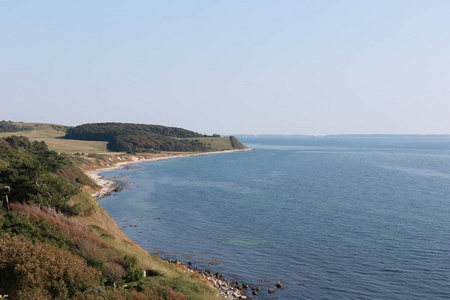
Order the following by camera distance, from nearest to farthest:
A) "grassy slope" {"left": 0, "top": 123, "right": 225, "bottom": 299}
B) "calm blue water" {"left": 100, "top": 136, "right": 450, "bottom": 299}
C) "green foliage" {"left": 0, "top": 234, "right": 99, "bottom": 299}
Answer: "green foliage" {"left": 0, "top": 234, "right": 99, "bottom": 299} → "grassy slope" {"left": 0, "top": 123, "right": 225, "bottom": 299} → "calm blue water" {"left": 100, "top": 136, "right": 450, "bottom": 299}

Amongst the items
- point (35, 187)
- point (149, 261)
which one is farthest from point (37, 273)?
point (35, 187)

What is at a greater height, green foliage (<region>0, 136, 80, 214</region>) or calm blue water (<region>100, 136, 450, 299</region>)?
green foliage (<region>0, 136, 80, 214</region>)

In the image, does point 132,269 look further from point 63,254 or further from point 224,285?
point 224,285

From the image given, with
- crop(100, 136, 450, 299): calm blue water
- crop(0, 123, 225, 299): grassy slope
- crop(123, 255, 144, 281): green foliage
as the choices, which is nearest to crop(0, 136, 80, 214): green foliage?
crop(0, 123, 225, 299): grassy slope

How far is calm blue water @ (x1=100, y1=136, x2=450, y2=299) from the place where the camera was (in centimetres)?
3847

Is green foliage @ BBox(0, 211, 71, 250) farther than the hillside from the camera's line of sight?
Yes

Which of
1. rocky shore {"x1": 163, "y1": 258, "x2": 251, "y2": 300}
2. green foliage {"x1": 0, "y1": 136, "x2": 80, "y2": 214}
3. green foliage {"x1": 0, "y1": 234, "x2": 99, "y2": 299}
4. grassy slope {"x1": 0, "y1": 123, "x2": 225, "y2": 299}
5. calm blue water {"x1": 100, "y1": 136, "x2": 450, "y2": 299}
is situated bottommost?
rocky shore {"x1": 163, "y1": 258, "x2": 251, "y2": 300}

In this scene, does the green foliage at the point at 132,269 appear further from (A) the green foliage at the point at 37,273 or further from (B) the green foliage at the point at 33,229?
(A) the green foliage at the point at 37,273

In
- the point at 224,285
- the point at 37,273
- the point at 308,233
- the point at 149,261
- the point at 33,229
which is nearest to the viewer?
the point at 37,273

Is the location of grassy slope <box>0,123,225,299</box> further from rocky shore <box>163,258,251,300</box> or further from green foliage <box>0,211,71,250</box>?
green foliage <box>0,211,71,250</box>

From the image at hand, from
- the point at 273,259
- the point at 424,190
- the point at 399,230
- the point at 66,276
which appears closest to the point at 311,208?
the point at 399,230

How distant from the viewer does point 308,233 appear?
55.2 m

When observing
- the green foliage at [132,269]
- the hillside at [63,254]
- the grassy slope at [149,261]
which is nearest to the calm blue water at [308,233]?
the grassy slope at [149,261]

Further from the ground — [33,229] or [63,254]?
[33,229]
